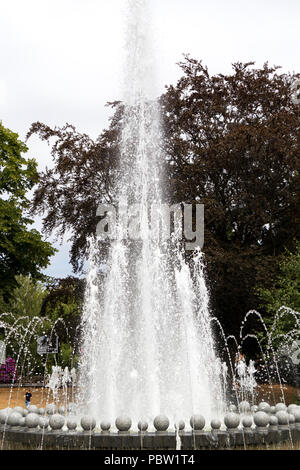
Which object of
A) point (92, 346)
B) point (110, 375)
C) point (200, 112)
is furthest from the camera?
point (200, 112)

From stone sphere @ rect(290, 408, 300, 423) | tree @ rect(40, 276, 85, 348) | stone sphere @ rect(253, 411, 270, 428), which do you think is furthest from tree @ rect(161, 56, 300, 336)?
stone sphere @ rect(253, 411, 270, 428)

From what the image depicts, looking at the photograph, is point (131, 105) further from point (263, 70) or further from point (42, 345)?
point (42, 345)

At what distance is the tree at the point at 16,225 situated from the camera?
832 inches

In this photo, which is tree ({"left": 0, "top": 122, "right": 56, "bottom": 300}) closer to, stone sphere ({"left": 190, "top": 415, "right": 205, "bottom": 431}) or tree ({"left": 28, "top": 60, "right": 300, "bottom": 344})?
tree ({"left": 28, "top": 60, "right": 300, "bottom": 344})

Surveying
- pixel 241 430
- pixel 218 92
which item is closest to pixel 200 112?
pixel 218 92

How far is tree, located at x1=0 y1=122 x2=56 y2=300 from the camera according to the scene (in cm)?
2112

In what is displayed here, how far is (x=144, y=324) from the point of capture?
36.8ft

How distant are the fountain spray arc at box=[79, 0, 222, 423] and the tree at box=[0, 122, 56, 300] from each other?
18.0 feet

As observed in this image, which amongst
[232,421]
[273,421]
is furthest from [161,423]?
[273,421]

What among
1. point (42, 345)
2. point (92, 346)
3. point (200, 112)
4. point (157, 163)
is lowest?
point (92, 346)

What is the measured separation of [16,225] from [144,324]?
39.9ft

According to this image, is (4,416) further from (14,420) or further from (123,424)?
(123,424)

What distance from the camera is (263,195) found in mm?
18406
